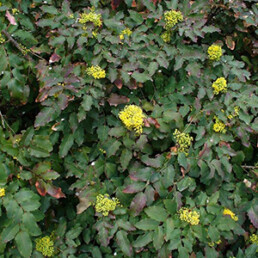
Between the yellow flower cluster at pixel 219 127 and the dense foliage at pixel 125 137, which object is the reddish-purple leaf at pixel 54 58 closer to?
the dense foliage at pixel 125 137

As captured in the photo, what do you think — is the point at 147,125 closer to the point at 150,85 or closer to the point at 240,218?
the point at 150,85

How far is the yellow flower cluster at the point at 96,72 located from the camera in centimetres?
198

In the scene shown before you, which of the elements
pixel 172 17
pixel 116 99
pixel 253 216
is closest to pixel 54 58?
pixel 116 99

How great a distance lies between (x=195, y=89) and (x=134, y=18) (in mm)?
570

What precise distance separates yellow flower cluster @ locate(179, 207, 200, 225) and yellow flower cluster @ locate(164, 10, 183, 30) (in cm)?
105

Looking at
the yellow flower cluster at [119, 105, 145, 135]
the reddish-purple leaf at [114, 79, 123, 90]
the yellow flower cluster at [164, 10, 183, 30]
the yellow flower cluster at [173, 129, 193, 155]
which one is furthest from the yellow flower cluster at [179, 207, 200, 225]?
the yellow flower cluster at [164, 10, 183, 30]

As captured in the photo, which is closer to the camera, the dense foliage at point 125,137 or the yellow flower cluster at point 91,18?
the dense foliage at point 125,137

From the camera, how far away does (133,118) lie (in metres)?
1.91

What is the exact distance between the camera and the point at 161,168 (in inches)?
78.9

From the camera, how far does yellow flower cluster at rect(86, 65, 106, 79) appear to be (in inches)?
78.0

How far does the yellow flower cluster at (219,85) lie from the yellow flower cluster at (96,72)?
0.65 metres

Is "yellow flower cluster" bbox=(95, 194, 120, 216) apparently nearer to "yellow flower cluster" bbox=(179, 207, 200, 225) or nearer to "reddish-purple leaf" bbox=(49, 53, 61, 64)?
"yellow flower cluster" bbox=(179, 207, 200, 225)

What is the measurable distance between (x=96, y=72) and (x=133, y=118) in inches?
12.9

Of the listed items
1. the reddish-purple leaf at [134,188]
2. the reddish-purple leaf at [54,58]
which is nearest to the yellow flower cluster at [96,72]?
the reddish-purple leaf at [54,58]
